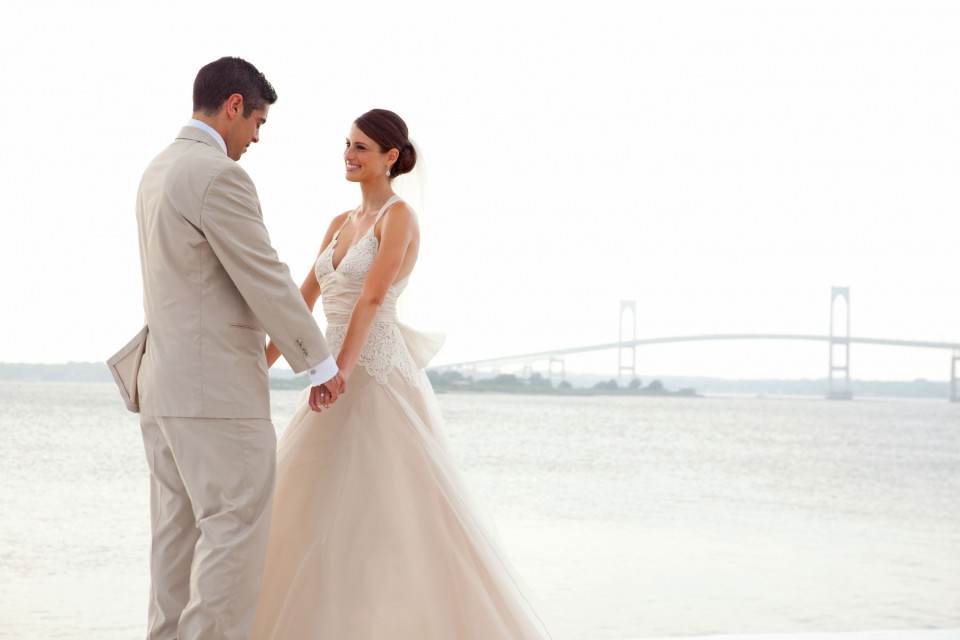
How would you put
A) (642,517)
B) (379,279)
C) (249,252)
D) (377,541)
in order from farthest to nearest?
(642,517), (379,279), (377,541), (249,252)

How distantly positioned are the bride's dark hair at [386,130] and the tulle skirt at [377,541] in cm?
56

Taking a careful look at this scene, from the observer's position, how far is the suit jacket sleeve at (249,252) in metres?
2.01

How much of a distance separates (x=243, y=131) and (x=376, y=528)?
91 centimetres

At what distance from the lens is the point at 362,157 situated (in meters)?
2.54

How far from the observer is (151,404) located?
6.85ft

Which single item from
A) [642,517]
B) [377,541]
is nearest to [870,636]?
[377,541]

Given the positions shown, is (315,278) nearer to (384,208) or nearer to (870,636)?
(384,208)

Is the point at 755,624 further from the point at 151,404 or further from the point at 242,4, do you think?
the point at 242,4

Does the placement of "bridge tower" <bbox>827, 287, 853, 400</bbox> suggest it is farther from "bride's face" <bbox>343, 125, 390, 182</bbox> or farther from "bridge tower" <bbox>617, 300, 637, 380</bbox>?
"bride's face" <bbox>343, 125, 390, 182</bbox>

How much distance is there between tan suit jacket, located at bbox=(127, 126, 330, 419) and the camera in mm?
2016

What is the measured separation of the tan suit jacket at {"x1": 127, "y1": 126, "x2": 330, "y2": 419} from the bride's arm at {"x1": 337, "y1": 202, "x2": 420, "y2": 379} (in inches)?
12.7

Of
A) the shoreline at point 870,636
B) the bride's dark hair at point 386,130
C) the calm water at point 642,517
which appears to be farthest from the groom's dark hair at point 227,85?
the shoreline at point 870,636

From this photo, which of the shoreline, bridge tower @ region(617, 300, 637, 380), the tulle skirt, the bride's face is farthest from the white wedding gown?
bridge tower @ region(617, 300, 637, 380)

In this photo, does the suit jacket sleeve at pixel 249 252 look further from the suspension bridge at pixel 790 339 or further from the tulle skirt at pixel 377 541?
the suspension bridge at pixel 790 339
